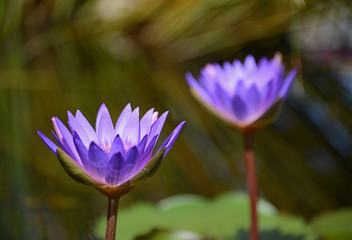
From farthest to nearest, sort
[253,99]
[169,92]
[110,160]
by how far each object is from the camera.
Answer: [169,92] → [253,99] → [110,160]

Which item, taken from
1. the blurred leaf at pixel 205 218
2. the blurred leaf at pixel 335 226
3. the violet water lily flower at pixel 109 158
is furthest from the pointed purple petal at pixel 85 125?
the blurred leaf at pixel 335 226

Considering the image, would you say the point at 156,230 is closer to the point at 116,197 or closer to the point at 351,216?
the point at 116,197

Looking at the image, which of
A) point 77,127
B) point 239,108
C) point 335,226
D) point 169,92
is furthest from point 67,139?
point 169,92

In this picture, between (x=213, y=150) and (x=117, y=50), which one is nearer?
(x=213, y=150)

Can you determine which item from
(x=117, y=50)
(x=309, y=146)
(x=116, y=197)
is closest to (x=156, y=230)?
(x=116, y=197)

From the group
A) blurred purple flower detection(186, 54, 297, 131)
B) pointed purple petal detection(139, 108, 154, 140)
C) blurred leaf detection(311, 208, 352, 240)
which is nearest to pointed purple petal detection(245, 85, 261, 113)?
blurred purple flower detection(186, 54, 297, 131)

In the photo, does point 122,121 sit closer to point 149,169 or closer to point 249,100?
point 149,169
